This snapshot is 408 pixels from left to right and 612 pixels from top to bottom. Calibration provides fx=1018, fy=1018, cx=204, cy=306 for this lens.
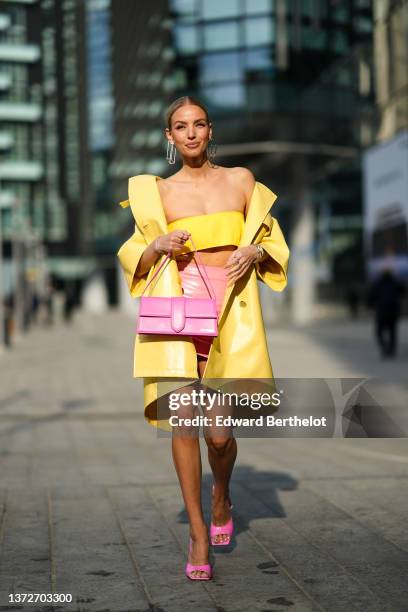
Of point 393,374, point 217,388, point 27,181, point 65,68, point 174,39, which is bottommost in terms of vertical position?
point 393,374

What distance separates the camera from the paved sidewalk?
403 cm

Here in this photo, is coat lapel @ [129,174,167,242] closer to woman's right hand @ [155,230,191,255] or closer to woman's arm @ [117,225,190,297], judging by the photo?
woman's arm @ [117,225,190,297]

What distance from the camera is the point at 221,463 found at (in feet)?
14.8

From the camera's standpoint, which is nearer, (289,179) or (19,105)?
(19,105)

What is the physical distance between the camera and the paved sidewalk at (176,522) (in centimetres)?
403

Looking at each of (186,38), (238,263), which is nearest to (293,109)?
(186,38)

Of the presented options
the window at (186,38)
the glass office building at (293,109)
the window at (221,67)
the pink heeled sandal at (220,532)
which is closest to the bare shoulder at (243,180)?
the pink heeled sandal at (220,532)

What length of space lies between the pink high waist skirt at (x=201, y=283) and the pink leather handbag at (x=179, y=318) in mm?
144

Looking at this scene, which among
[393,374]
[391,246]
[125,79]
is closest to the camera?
[393,374]

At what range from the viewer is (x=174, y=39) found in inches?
1608

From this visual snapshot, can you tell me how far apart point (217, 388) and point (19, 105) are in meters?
14.7

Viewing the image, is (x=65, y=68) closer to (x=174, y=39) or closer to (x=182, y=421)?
(x=182, y=421)

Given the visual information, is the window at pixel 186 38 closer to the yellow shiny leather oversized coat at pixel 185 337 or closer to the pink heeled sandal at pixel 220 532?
the yellow shiny leather oversized coat at pixel 185 337

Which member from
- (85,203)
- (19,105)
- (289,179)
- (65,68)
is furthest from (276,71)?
(85,203)
